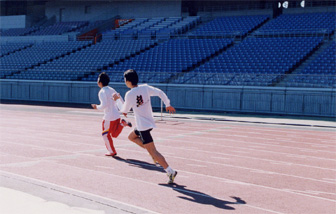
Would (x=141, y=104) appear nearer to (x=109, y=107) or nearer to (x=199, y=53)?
(x=109, y=107)

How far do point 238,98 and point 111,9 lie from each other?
28587mm

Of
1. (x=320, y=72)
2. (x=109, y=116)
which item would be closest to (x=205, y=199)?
(x=109, y=116)

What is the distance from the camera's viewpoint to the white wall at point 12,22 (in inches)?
2265

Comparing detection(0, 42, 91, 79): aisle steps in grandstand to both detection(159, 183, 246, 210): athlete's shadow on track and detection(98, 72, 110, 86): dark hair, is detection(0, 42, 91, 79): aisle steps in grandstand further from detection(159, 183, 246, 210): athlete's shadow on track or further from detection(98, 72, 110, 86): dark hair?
detection(159, 183, 246, 210): athlete's shadow on track

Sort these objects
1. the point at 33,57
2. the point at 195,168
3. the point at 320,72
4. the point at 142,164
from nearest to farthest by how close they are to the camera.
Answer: the point at 195,168
the point at 142,164
the point at 320,72
the point at 33,57

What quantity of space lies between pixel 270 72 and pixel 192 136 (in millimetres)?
14705

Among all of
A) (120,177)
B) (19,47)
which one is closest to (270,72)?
(120,177)

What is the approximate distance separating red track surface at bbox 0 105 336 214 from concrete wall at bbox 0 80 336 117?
880 centimetres

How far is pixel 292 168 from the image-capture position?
10562 millimetres

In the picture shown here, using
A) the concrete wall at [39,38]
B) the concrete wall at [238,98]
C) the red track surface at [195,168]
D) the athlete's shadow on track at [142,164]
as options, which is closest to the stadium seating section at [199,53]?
the concrete wall at [238,98]

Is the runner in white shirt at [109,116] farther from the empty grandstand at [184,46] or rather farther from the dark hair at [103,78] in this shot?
the empty grandstand at [184,46]

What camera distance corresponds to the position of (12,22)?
5828 cm

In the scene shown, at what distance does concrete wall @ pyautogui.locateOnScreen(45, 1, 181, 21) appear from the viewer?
1943 inches

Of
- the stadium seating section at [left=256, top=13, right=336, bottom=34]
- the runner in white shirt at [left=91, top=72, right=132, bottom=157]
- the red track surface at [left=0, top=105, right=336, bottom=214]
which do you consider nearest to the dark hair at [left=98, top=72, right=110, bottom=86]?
the runner in white shirt at [left=91, top=72, right=132, bottom=157]
